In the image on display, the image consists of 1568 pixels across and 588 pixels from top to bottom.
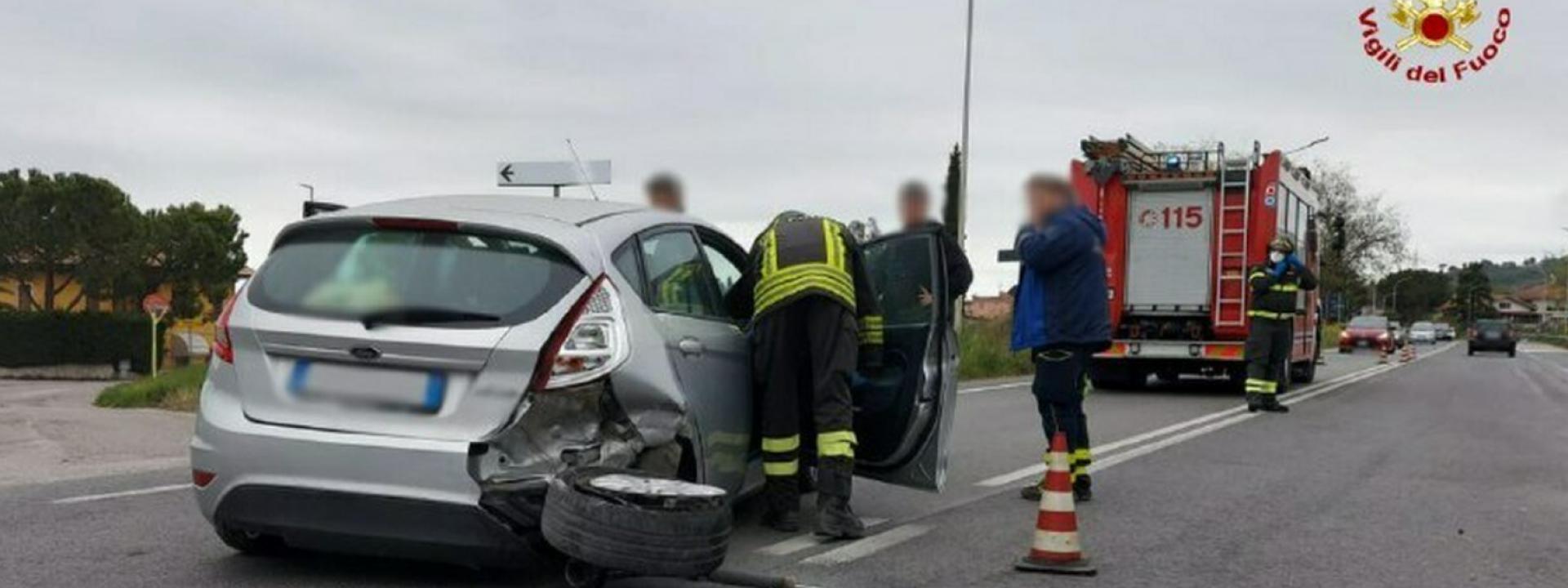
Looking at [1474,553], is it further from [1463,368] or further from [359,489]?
[1463,368]

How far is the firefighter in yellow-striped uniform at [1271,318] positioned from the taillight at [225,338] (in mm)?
10842

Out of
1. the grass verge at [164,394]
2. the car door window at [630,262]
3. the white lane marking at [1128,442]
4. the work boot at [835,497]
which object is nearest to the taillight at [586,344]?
the car door window at [630,262]

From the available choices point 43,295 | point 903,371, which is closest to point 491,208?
point 903,371

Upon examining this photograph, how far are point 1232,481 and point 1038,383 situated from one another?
1786mm

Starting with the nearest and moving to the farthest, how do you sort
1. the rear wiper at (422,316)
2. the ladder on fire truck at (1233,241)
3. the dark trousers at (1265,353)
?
1. the rear wiper at (422,316)
2. the dark trousers at (1265,353)
3. the ladder on fire truck at (1233,241)

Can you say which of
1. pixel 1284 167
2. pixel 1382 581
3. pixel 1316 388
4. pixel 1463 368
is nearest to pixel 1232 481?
pixel 1382 581

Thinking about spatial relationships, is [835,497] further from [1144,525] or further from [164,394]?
[164,394]

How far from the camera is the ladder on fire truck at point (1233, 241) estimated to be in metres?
15.2

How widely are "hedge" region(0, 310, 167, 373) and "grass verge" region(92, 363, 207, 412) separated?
32745mm

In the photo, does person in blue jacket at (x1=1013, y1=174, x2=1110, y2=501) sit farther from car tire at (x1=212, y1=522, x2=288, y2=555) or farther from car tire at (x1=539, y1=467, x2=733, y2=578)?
car tire at (x1=212, y1=522, x2=288, y2=555)

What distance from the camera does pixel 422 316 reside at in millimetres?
4293

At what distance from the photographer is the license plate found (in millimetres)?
4191

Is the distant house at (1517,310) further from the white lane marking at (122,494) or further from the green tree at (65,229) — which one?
the white lane marking at (122,494)

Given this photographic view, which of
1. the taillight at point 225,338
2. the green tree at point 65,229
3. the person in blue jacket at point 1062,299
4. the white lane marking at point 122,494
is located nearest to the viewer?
the taillight at point 225,338
